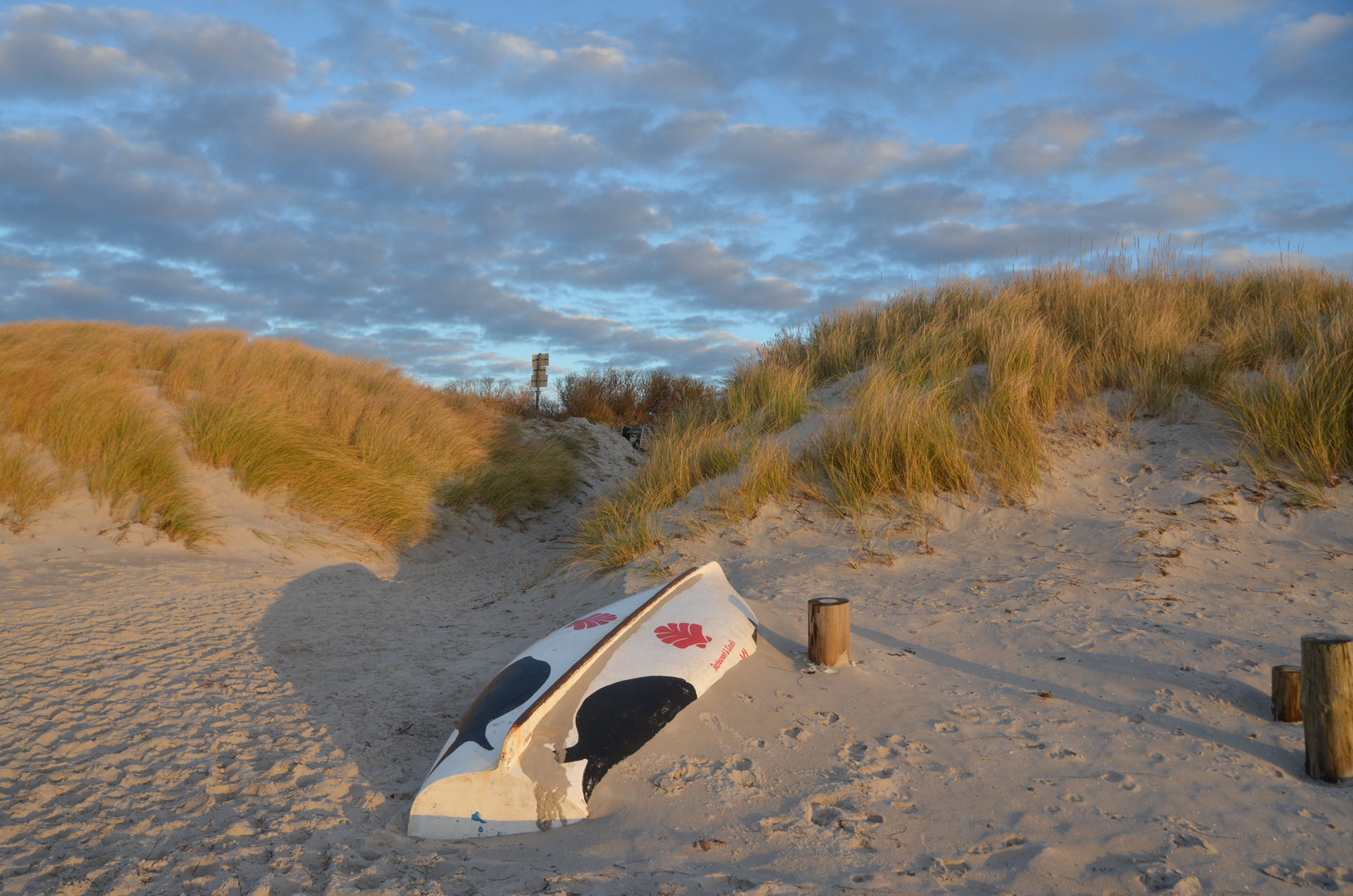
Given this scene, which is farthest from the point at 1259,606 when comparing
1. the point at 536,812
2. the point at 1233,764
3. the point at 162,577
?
the point at 162,577

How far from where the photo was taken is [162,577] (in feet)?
17.7

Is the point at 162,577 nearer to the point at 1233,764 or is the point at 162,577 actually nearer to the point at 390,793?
the point at 390,793

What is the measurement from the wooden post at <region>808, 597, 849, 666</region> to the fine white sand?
91mm

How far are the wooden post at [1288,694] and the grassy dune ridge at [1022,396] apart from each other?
8.52 ft

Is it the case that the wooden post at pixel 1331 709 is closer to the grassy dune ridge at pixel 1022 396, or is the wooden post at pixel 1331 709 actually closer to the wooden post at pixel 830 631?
the wooden post at pixel 830 631

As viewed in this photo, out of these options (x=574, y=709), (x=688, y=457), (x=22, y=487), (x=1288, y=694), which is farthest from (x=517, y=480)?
(x=1288, y=694)

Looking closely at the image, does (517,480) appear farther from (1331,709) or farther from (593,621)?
(1331,709)

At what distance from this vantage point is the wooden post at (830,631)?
145 inches

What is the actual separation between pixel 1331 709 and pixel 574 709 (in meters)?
2.81

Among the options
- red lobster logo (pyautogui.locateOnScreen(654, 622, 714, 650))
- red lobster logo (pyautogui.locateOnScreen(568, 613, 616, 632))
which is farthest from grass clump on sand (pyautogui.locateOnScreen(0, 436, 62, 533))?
red lobster logo (pyautogui.locateOnScreen(654, 622, 714, 650))

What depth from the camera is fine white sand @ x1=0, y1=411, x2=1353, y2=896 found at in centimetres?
238

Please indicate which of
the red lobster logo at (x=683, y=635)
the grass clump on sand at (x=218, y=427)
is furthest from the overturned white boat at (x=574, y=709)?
the grass clump on sand at (x=218, y=427)

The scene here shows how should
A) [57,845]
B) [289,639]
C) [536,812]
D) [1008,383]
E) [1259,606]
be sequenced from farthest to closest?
1. [1008,383]
2. [289,639]
3. [1259,606]
4. [536,812]
5. [57,845]

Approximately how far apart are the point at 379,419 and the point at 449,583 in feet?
9.14
